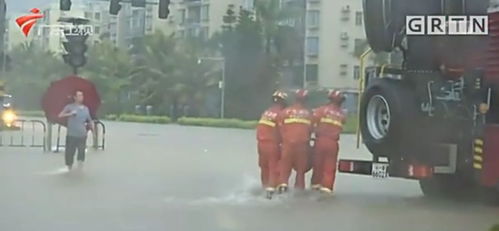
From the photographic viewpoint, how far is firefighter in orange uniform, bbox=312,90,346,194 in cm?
1131

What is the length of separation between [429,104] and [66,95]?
379cm

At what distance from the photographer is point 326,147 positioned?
37.6 feet

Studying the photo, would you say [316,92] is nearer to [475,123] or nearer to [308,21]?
[308,21]

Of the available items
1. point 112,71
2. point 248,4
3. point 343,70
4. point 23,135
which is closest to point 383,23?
point 343,70

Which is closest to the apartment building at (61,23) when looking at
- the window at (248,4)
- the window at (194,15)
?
the window at (194,15)

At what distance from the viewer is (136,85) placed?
1095 cm

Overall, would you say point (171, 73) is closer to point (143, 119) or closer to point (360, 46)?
point (143, 119)

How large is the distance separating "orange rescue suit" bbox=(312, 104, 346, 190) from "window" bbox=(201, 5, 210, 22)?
142cm

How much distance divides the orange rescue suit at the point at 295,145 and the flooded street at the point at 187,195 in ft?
0.82

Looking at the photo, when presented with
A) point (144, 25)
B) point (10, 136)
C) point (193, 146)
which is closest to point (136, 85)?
point (144, 25)

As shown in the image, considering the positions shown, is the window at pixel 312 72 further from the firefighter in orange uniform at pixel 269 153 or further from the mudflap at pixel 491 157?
the mudflap at pixel 491 157

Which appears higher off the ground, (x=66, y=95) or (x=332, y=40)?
(x=332, y=40)

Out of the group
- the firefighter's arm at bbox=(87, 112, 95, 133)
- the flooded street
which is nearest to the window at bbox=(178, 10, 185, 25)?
the flooded street

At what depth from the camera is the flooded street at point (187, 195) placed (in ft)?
32.2
